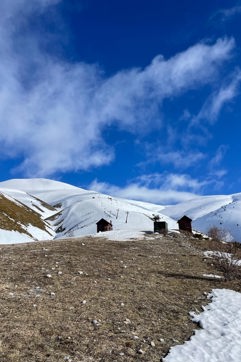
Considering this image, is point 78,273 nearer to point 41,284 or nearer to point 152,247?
point 41,284

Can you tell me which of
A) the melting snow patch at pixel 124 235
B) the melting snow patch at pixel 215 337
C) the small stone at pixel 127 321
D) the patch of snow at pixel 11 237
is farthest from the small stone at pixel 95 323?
the patch of snow at pixel 11 237

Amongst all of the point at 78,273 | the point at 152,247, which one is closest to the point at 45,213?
the point at 152,247

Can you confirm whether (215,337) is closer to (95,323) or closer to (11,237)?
(95,323)

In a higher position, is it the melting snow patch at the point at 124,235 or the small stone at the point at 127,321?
the melting snow patch at the point at 124,235

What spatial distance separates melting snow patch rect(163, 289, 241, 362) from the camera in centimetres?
1258

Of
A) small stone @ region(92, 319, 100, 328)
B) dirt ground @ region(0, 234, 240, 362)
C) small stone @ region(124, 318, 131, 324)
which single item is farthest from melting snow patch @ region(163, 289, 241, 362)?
small stone @ region(92, 319, 100, 328)

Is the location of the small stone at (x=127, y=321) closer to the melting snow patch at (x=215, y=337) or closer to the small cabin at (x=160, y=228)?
the melting snow patch at (x=215, y=337)

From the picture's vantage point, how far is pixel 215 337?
46.8 ft

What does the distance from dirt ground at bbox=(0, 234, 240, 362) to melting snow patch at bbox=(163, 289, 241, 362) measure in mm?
417

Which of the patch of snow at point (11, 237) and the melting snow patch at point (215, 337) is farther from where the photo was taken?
the patch of snow at point (11, 237)

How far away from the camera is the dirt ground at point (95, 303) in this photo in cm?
1265

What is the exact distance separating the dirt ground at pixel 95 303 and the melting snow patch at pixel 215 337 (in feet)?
1.37

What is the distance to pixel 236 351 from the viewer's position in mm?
13031

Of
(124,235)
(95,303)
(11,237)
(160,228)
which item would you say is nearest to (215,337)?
(95,303)
